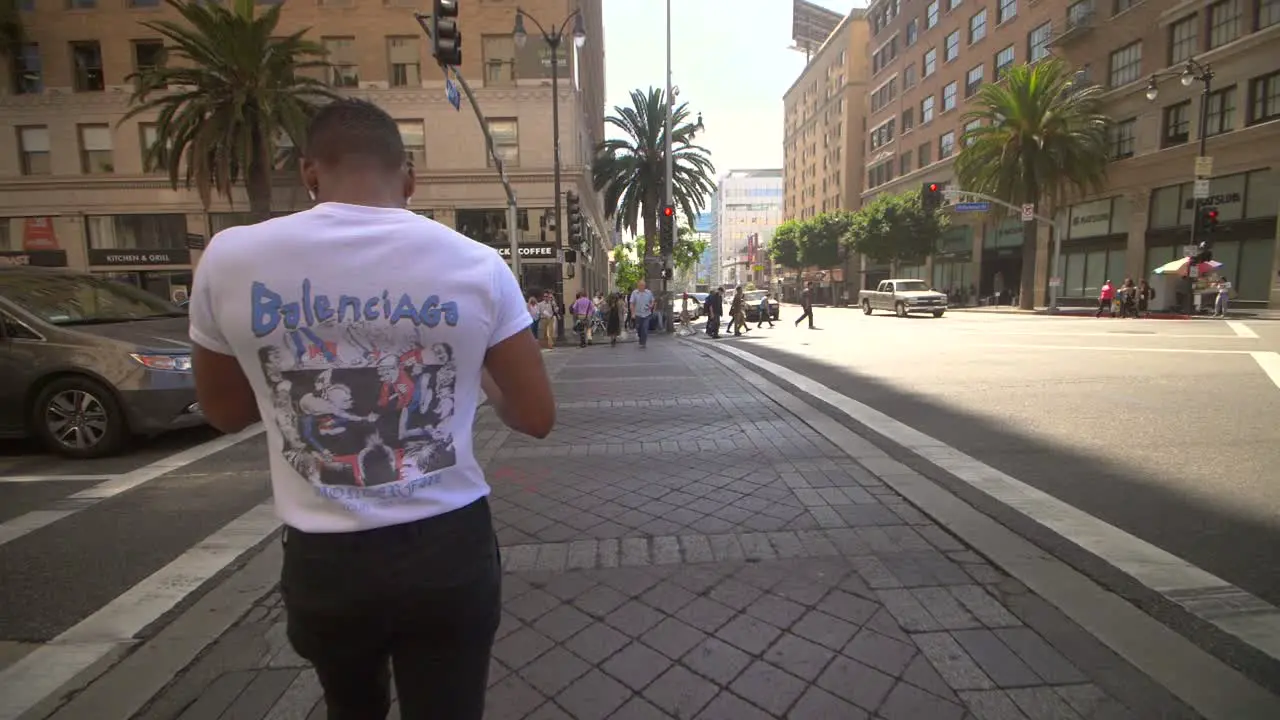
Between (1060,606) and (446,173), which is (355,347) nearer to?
(1060,606)

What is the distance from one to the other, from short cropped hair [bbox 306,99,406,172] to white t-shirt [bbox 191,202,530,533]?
0.12 m

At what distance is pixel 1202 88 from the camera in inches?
1054

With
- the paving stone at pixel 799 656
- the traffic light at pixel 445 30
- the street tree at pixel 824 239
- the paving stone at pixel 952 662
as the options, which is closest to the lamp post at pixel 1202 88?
the traffic light at pixel 445 30

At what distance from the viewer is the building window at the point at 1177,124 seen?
2823 centimetres

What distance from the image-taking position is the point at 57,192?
27969mm

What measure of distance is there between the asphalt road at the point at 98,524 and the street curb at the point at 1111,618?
4.55 metres

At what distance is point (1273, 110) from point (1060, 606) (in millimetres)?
33231

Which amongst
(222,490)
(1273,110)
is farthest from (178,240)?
(1273,110)

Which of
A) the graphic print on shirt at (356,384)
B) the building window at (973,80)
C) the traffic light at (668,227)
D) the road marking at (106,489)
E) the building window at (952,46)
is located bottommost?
the road marking at (106,489)

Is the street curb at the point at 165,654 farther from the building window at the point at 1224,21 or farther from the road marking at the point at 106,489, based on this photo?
the building window at the point at 1224,21

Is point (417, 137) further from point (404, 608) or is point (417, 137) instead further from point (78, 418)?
point (404, 608)

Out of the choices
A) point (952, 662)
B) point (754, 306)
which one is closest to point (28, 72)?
point (754, 306)

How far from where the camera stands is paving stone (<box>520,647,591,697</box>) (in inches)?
93.8

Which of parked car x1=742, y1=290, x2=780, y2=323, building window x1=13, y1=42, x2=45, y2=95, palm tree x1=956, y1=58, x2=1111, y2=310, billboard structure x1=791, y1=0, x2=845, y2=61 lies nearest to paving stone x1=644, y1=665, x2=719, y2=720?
parked car x1=742, y1=290, x2=780, y2=323
